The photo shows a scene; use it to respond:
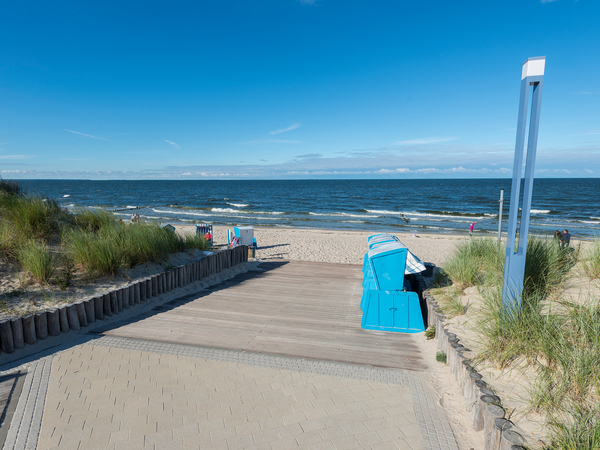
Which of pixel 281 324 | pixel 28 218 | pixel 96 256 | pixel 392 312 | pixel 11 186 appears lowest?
pixel 281 324

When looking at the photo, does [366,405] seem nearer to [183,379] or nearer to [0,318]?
[183,379]

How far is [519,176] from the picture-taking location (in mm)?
3758

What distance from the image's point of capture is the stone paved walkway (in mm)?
3033

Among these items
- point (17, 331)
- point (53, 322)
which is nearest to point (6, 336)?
point (17, 331)

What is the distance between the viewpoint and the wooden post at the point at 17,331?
14.4 ft

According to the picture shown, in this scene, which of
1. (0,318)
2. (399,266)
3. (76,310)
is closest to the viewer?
(0,318)

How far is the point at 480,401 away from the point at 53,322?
5.58m

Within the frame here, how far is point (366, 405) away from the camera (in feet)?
11.6

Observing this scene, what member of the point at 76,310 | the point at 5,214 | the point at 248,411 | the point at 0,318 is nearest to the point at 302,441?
the point at 248,411

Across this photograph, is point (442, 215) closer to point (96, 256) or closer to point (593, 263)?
point (593, 263)

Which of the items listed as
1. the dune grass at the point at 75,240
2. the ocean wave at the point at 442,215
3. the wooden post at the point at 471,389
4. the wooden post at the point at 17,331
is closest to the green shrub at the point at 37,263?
the dune grass at the point at 75,240

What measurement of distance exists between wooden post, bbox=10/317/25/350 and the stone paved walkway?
0.50 m

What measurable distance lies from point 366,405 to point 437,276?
4.47m

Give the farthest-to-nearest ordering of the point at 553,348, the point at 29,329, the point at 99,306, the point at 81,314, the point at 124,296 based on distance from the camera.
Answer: the point at 124,296 → the point at 99,306 → the point at 81,314 → the point at 29,329 → the point at 553,348
